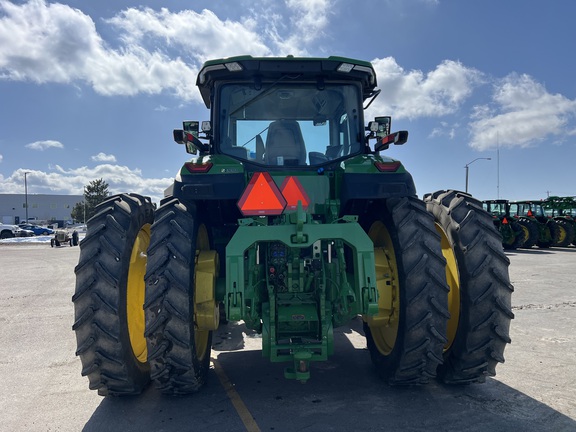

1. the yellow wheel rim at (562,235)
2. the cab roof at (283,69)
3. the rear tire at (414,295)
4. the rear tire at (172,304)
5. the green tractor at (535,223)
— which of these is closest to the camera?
the rear tire at (172,304)

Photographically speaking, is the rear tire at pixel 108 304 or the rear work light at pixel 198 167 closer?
the rear tire at pixel 108 304

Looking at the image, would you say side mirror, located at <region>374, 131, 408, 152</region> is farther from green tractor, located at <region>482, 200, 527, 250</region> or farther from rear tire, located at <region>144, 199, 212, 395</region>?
green tractor, located at <region>482, 200, 527, 250</region>

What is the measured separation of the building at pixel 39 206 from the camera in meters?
82.9

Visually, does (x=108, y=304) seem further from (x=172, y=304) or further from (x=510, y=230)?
(x=510, y=230)

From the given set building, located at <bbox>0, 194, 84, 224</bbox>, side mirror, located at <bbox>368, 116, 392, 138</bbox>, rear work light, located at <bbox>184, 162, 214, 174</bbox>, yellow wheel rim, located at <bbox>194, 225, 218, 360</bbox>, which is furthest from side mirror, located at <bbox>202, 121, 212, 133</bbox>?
building, located at <bbox>0, 194, 84, 224</bbox>

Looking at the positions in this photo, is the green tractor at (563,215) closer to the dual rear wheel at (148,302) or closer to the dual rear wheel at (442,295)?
the dual rear wheel at (442,295)

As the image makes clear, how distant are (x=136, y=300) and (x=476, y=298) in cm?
285

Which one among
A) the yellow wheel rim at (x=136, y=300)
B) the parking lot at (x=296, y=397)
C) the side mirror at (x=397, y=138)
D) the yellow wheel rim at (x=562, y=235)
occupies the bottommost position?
the parking lot at (x=296, y=397)

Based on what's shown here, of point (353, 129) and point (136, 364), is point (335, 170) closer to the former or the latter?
point (353, 129)

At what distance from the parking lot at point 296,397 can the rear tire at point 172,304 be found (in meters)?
0.35

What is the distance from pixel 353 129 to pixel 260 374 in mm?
2577

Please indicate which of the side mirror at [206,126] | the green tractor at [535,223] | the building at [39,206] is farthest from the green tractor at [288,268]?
the building at [39,206]

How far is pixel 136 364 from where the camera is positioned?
11.5 feet

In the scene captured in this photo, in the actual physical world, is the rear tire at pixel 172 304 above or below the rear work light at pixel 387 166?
below
